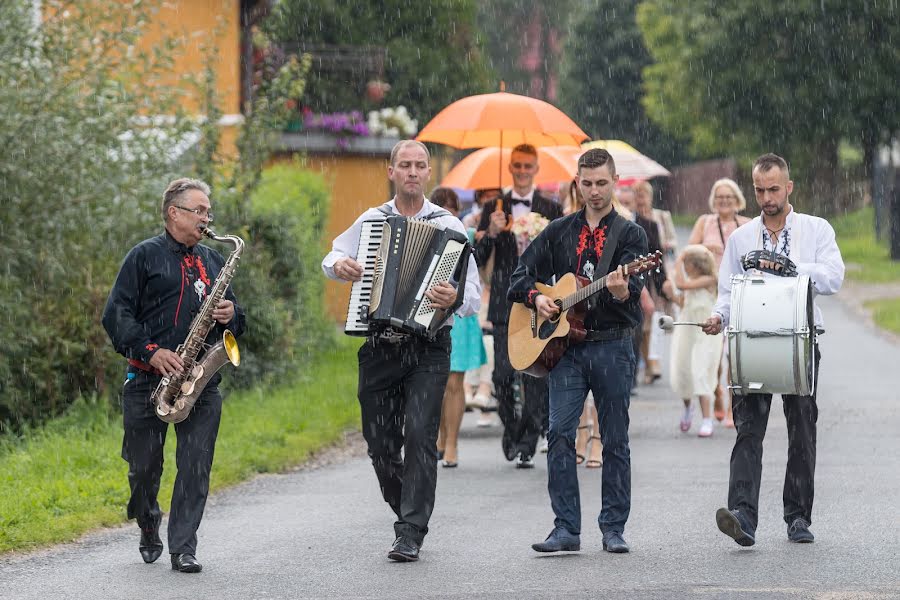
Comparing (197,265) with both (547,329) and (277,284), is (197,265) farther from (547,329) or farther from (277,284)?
(277,284)

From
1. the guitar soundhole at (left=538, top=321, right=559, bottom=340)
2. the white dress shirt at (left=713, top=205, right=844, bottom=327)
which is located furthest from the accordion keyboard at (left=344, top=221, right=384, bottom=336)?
the white dress shirt at (left=713, top=205, right=844, bottom=327)

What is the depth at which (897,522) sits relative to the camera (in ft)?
29.0

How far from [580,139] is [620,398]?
529cm

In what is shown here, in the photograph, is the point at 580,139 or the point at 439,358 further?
the point at 580,139

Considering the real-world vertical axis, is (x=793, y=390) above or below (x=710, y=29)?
below

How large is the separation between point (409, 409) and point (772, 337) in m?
1.78

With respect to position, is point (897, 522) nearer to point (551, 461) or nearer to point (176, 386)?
point (551, 461)

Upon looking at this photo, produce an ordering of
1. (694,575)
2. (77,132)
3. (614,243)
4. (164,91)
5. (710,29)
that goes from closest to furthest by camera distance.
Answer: (694,575) < (614,243) < (77,132) < (164,91) < (710,29)

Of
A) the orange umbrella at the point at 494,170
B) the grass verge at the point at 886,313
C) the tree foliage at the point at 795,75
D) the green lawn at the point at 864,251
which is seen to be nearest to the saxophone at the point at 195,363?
the orange umbrella at the point at 494,170

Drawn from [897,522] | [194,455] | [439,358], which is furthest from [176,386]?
[897,522]

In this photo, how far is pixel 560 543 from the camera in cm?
804

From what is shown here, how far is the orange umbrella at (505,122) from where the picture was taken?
12.5 metres

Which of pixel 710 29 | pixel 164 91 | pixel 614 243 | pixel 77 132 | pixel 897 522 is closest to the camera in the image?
pixel 614 243

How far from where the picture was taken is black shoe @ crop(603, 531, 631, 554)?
8070 millimetres
